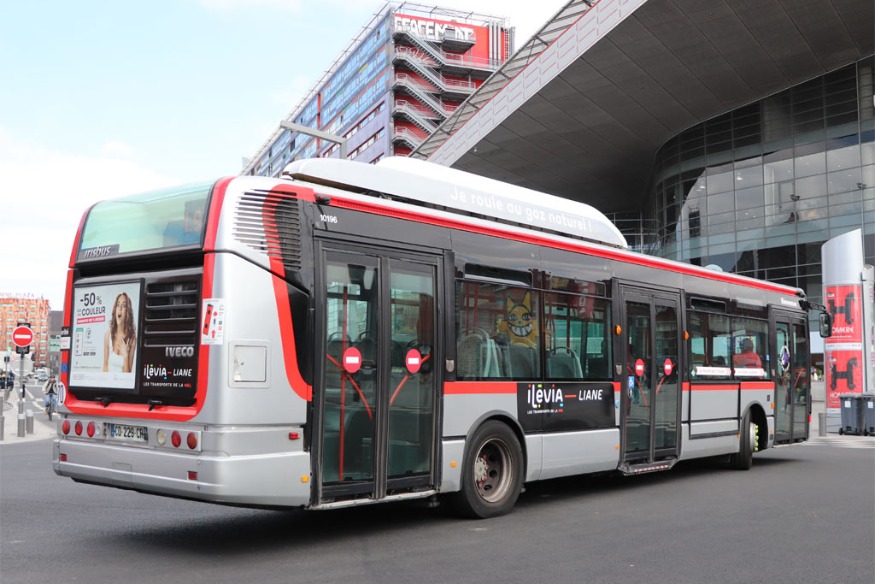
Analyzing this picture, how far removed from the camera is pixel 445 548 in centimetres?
716

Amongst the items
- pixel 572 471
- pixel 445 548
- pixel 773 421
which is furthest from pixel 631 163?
pixel 445 548

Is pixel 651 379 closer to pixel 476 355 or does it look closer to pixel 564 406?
pixel 564 406

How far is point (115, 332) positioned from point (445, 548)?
332 centimetres

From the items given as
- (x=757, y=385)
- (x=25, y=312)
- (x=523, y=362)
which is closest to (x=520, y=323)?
(x=523, y=362)

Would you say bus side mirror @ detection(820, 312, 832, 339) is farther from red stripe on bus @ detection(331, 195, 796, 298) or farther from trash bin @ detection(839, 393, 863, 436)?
trash bin @ detection(839, 393, 863, 436)

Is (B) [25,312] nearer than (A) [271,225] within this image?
No

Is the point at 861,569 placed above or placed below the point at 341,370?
below

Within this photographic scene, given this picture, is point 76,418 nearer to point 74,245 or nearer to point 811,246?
point 74,245

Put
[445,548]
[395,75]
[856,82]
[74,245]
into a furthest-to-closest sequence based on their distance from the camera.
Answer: [395,75] < [856,82] < [74,245] < [445,548]

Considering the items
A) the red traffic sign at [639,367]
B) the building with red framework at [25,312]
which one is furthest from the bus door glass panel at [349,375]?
the building with red framework at [25,312]

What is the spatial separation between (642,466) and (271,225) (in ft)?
20.6

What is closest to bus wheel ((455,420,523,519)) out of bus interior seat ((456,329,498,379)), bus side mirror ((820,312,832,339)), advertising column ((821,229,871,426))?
bus interior seat ((456,329,498,379))

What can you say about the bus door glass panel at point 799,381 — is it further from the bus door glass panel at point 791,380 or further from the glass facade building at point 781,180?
the glass facade building at point 781,180

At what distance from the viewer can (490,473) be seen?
8.77m
